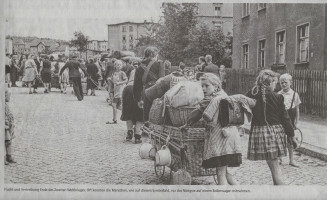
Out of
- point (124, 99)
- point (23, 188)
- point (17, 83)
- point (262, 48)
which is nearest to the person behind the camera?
point (23, 188)

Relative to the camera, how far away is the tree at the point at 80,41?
390 cm

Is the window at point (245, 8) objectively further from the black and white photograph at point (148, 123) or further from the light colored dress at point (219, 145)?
the light colored dress at point (219, 145)

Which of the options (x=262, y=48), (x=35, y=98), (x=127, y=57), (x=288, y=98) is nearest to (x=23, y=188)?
(x=35, y=98)

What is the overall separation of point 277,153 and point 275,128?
0.18 metres

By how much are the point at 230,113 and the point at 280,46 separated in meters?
5.94

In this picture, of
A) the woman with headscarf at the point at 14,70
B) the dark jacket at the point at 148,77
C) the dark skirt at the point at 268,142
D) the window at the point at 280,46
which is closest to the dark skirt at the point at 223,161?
the dark skirt at the point at 268,142

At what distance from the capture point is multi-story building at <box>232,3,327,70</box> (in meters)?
5.95

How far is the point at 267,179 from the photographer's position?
335 centimetres

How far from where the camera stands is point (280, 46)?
27.0 feet

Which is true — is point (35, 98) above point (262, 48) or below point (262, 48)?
below

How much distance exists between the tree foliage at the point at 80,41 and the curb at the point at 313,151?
2.27 metres

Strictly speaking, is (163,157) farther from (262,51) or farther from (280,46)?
(262,51)

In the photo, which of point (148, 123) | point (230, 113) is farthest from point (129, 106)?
point (230, 113)

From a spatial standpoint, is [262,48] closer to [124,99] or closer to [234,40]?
[234,40]
